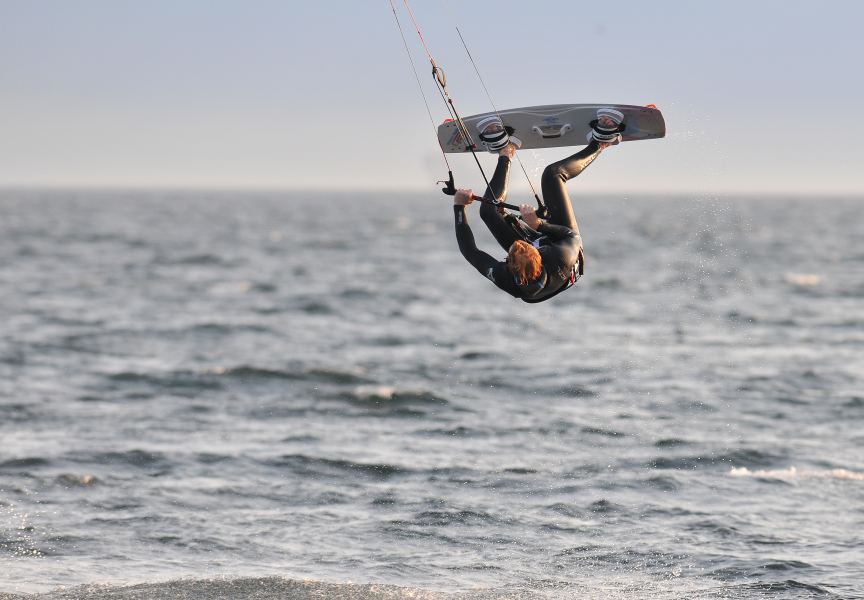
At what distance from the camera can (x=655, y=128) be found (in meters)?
12.2

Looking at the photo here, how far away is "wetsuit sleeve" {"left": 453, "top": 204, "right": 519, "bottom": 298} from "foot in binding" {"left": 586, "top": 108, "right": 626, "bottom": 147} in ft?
6.15

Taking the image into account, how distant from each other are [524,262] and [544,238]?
70 cm

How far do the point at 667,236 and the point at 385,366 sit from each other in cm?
8002

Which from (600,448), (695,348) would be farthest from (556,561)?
(695,348)

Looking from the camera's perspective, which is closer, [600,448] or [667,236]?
[600,448]

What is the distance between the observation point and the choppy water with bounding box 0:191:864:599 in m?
11.6

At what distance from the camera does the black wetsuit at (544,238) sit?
10.8 metres

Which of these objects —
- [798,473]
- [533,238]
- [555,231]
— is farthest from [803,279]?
[555,231]

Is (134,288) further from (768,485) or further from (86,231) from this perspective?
(86,231)

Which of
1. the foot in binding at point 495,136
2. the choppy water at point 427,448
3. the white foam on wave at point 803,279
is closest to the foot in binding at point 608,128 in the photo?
the foot in binding at point 495,136

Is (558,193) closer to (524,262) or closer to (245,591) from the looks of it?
(524,262)

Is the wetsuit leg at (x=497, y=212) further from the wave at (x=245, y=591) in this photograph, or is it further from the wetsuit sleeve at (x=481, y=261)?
the wave at (x=245, y=591)

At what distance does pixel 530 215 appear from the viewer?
1101cm

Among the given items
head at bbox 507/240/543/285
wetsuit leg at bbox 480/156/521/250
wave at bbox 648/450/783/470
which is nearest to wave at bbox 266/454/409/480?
wave at bbox 648/450/783/470
